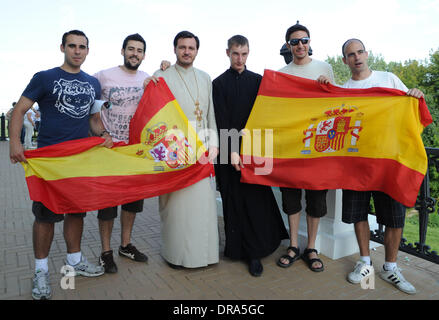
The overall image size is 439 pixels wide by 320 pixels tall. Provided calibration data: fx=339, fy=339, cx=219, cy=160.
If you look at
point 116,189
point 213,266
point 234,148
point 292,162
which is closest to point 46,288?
point 116,189

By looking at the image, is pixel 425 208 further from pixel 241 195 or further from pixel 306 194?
pixel 241 195

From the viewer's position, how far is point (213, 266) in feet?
12.4

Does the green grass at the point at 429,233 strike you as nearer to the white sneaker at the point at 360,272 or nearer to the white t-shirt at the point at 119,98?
the white sneaker at the point at 360,272

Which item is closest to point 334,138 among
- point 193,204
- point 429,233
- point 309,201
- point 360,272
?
point 309,201

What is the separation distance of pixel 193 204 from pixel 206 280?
30.7 inches

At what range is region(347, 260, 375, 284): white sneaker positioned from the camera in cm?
336

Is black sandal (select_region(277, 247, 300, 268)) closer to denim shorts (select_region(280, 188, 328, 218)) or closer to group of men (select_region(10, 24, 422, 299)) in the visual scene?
group of men (select_region(10, 24, 422, 299))

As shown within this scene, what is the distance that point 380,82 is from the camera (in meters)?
3.37

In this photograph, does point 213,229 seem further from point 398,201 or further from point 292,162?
point 398,201

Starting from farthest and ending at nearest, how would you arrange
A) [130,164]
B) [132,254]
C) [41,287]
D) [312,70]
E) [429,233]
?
[429,233] < [132,254] < [312,70] < [130,164] < [41,287]

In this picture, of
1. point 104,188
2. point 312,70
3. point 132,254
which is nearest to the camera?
point 104,188

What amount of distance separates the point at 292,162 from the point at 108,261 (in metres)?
2.22

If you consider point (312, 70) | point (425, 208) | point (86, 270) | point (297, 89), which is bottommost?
point (86, 270)

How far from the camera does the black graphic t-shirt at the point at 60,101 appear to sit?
9.82ft
